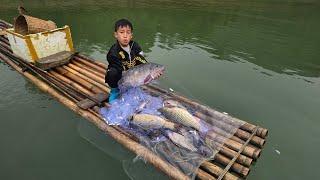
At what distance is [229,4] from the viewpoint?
2544 cm

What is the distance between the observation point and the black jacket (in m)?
5.87

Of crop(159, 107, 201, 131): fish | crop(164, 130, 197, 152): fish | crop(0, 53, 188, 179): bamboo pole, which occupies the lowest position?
crop(0, 53, 188, 179): bamboo pole

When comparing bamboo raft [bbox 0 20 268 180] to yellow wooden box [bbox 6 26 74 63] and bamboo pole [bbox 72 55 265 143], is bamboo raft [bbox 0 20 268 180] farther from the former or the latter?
yellow wooden box [bbox 6 26 74 63]

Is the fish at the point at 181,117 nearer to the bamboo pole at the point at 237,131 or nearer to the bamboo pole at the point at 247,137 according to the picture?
the bamboo pole at the point at 237,131

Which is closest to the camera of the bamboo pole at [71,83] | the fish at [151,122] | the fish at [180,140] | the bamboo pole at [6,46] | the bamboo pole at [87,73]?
the fish at [180,140]

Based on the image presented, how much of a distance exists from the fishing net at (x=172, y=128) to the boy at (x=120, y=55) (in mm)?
477

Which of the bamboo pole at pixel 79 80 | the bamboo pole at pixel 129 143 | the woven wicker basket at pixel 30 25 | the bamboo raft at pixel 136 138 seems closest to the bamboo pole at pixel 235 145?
the bamboo raft at pixel 136 138

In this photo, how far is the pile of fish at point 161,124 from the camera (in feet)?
16.0

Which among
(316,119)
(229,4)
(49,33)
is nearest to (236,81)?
(316,119)

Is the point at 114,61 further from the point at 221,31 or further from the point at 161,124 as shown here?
the point at 221,31

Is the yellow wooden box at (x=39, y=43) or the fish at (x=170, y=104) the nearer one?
the fish at (x=170, y=104)

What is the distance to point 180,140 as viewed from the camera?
5.00 meters

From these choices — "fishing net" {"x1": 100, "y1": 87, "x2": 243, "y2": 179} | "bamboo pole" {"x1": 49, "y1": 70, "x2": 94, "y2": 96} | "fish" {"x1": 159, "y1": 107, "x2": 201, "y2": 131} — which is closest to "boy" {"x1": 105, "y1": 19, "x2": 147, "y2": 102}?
"fishing net" {"x1": 100, "y1": 87, "x2": 243, "y2": 179}

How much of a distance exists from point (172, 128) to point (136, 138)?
717mm
